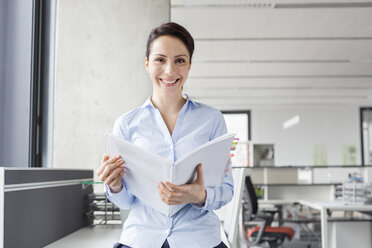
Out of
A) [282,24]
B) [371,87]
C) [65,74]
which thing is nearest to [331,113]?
[371,87]

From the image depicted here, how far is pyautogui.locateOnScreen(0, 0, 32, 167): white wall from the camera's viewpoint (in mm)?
1965

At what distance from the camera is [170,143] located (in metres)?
1.14

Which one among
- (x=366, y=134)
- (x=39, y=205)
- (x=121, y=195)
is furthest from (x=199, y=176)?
(x=366, y=134)

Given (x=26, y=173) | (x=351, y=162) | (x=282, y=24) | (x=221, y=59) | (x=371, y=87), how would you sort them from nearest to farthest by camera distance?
(x=26, y=173) → (x=282, y=24) → (x=221, y=59) → (x=371, y=87) → (x=351, y=162)

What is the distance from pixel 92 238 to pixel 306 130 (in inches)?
442

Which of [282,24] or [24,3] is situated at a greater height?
[282,24]

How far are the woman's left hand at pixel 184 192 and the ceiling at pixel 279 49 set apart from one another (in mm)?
4002

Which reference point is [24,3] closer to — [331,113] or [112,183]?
[112,183]

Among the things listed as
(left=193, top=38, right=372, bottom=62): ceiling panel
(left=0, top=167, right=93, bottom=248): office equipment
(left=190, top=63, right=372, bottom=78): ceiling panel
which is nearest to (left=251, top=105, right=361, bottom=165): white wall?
(left=190, top=63, right=372, bottom=78): ceiling panel

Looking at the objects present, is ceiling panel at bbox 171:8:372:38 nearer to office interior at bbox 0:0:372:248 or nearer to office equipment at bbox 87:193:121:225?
office interior at bbox 0:0:372:248

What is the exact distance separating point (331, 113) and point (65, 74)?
428 inches

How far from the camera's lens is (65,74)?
267 cm

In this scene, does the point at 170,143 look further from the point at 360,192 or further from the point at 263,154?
the point at 263,154

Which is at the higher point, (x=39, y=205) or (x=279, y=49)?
(x=279, y=49)
